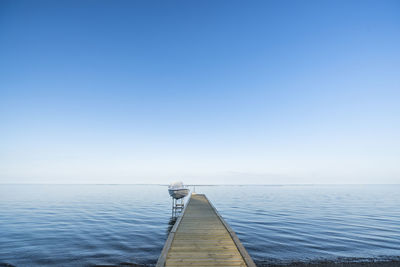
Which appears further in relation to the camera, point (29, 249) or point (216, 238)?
point (29, 249)

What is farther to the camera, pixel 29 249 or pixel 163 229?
pixel 163 229

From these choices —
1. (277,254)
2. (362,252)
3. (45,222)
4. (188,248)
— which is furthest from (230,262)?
(45,222)

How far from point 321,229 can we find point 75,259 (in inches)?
798

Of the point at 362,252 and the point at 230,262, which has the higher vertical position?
the point at 230,262

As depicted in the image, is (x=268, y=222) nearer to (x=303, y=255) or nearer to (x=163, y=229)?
(x=303, y=255)

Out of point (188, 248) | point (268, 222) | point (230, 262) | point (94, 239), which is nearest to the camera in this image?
point (230, 262)

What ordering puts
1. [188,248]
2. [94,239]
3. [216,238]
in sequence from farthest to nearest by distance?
[94,239] → [216,238] → [188,248]

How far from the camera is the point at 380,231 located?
1769 centimetres

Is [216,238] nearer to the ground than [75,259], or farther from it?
farther from it

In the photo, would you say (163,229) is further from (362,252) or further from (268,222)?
(362,252)

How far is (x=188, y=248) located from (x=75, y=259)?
7.92 metres

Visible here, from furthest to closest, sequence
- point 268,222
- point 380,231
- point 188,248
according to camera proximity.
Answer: point 268,222 < point 380,231 < point 188,248

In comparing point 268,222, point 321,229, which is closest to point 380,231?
point 321,229

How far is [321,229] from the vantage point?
59.4 ft
